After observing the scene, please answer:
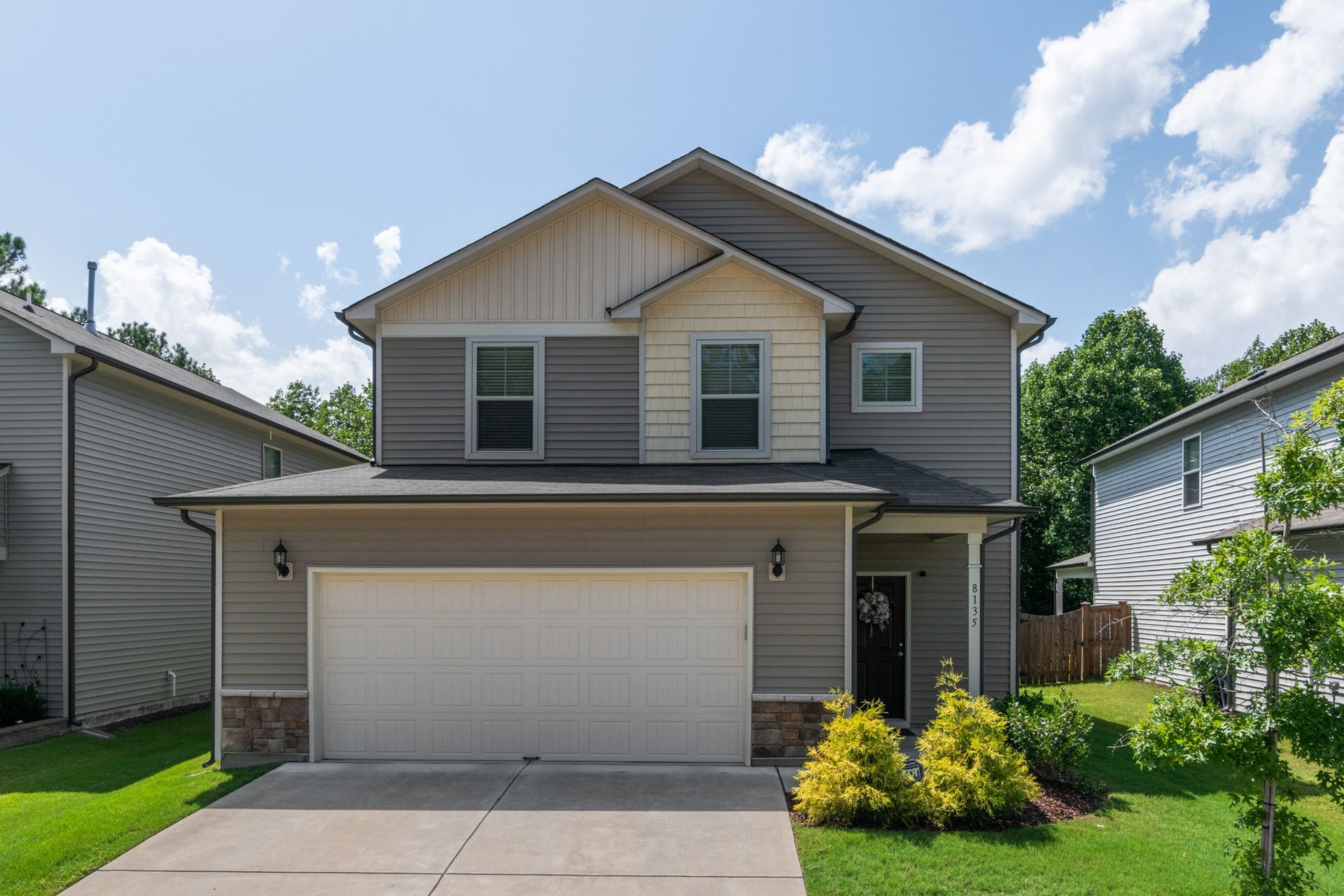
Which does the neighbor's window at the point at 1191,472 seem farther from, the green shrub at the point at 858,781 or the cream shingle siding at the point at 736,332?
the green shrub at the point at 858,781

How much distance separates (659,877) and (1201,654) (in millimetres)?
3897

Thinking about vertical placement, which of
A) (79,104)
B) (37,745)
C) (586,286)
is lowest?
(37,745)

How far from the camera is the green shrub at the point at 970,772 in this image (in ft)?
21.8

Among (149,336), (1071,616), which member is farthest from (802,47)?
(149,336)

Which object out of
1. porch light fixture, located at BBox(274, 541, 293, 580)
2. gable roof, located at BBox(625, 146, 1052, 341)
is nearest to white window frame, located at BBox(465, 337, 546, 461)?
porch light fixture, located at BBox(274, 541, 293, 580)

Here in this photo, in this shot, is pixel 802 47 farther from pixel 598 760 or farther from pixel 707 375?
pixel 598 760

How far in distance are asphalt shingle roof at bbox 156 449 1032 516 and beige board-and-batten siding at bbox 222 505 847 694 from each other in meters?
0.28

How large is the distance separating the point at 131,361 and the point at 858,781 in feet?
40.4

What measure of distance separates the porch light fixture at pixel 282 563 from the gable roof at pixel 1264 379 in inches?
528

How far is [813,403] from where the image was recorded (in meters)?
10.1

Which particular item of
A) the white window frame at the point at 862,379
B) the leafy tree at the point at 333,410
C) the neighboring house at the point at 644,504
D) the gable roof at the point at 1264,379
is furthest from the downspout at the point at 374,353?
the leafy tree at the point at 333,410

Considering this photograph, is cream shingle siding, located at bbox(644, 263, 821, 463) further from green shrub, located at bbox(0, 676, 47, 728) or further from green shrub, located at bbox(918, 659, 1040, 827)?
green shrub, located at bbox(0, 676, 47, 728)

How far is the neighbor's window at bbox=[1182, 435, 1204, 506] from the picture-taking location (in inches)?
602

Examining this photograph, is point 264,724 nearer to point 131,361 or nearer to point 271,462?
point 131,361
